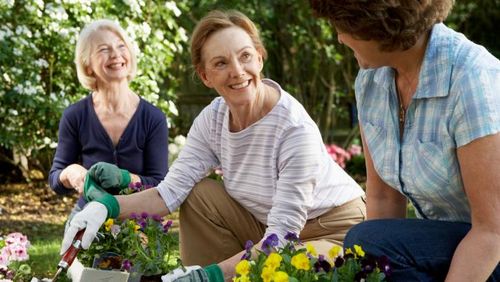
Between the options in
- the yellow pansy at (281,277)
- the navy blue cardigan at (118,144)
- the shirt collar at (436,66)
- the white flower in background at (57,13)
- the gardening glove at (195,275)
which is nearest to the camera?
the yellow pansy at (281,277)

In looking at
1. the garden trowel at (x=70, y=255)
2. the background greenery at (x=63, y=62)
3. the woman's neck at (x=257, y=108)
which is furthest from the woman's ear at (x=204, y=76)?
the background greenery at (x=63, y=62)

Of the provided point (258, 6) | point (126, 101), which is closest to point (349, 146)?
point (258, 6)

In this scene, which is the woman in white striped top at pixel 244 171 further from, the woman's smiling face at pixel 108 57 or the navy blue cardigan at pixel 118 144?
the woman's smiling face at pixel 108 57

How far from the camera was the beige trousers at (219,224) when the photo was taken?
2.94 metres

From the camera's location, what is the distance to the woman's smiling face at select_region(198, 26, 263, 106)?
2795 millimetres

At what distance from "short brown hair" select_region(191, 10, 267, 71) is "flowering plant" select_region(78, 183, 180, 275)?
553mm

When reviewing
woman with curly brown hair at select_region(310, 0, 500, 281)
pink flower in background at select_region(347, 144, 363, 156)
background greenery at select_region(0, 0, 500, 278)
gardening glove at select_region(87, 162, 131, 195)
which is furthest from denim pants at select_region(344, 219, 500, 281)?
pink flower in background at select_region(347, 144, 363, 156)

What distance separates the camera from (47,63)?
619 cm

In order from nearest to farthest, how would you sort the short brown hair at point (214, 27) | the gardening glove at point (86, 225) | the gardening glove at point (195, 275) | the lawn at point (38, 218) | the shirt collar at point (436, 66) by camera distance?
the shirt collar at point (436, 66) → the gardening glove at point (195, 275) → the gardening glove at point (86, 225) → the short brown hair at point (214, 27) → the lawn at point (38, 218)

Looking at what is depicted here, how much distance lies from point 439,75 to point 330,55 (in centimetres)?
562

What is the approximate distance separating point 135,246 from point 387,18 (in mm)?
1159

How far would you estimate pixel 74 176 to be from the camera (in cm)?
352

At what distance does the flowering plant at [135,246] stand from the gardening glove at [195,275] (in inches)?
5.7

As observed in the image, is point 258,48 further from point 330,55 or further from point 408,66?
point 330,55
